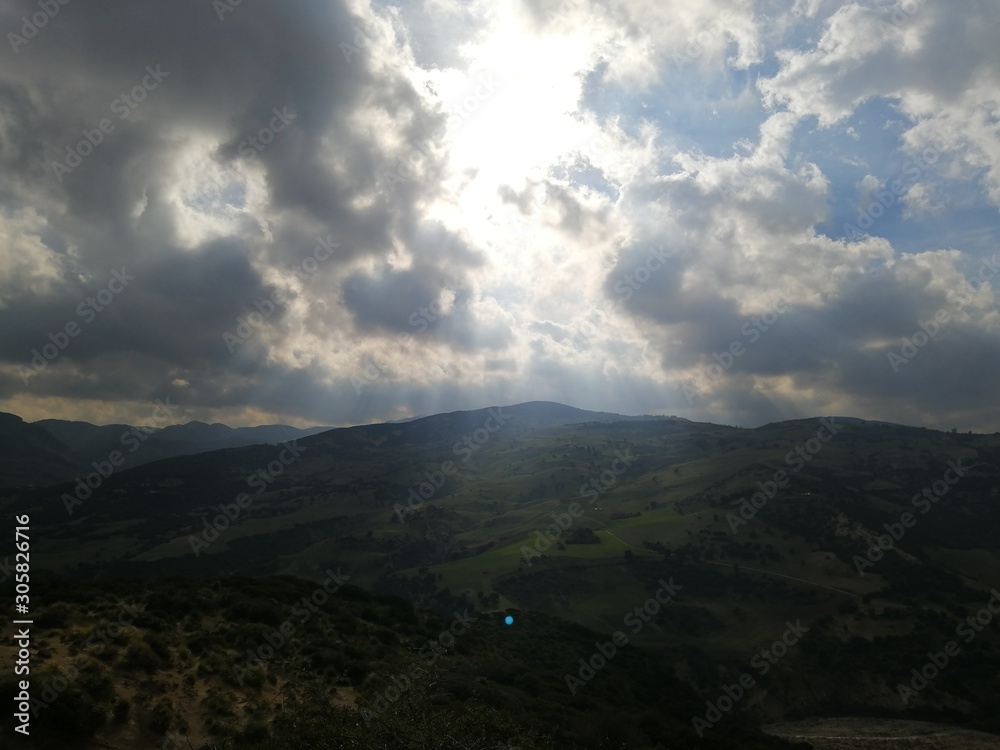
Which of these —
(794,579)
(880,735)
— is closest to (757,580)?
(794,579)

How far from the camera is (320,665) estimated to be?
26375 millimetres

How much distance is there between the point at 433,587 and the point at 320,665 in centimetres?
11888

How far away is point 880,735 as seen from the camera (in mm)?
72688

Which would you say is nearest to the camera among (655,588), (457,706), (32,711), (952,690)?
(32,711)

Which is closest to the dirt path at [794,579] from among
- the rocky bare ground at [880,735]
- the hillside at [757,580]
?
the hillside at [757,580]

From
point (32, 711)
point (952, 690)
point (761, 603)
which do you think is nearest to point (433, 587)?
point (761, 603)

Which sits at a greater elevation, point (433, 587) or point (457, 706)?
point (457, 706)

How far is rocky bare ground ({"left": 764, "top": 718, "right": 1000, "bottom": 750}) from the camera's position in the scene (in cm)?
6694

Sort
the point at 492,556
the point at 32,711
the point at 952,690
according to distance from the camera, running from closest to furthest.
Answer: the point at 32,711, the point at 952,690, the point at 492,556

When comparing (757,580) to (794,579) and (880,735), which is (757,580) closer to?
(794,579)

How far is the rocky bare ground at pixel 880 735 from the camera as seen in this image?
66.9 meters

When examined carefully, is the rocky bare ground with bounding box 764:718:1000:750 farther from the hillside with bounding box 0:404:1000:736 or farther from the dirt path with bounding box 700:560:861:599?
the dirt path with bounding box 700:560:861:599

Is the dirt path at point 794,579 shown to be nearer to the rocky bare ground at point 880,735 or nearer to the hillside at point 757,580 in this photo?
the hillside at point 757,580

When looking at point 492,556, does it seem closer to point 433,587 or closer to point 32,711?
point 433,587
